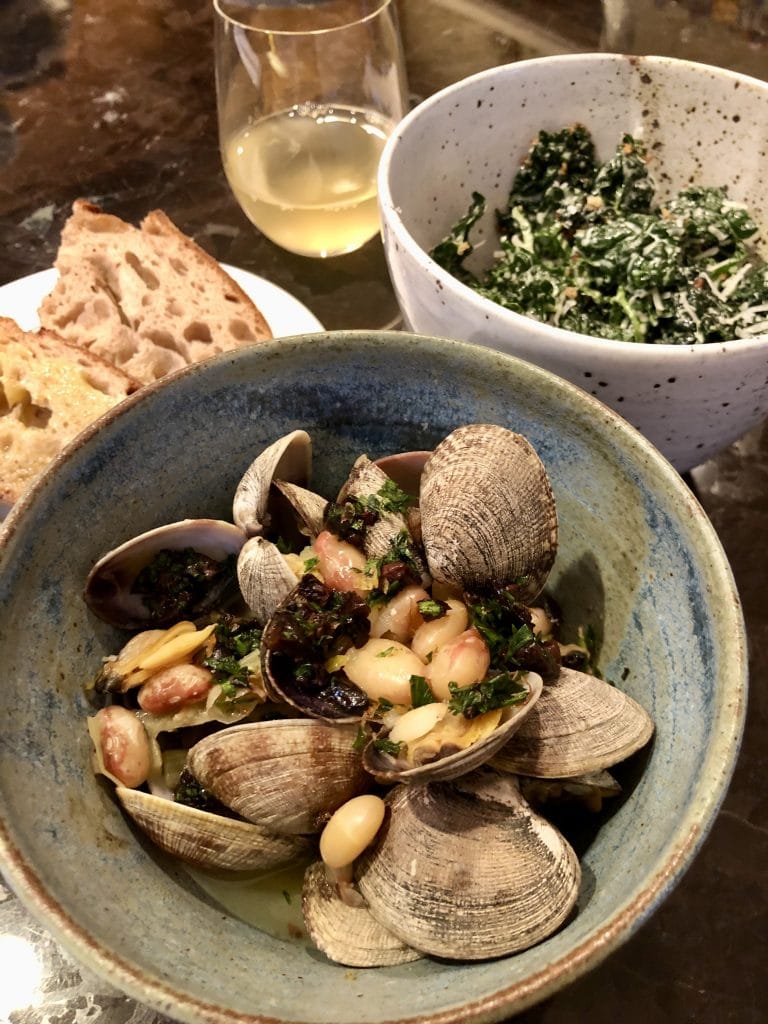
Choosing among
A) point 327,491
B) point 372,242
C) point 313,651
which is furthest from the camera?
point 372,242

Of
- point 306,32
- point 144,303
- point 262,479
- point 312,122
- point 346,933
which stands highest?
point 306,32

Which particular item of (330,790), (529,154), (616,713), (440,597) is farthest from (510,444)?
(529,154)

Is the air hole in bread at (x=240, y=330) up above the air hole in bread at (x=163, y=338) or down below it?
above

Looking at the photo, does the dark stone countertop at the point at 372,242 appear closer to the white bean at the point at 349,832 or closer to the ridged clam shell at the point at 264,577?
the white bean at the point at 349,832

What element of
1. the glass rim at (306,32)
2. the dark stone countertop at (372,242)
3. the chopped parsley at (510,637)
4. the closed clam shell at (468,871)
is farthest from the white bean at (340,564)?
the glass rim at (306,32)

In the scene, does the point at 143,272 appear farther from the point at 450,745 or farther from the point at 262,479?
the point at 450,745

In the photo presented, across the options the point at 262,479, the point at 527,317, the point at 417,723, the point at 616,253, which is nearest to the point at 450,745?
the point at 417,723

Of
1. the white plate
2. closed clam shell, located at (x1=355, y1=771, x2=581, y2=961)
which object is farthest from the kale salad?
closed clam shell, located at (x1=355, y1=771, x2=581, y2=961)
